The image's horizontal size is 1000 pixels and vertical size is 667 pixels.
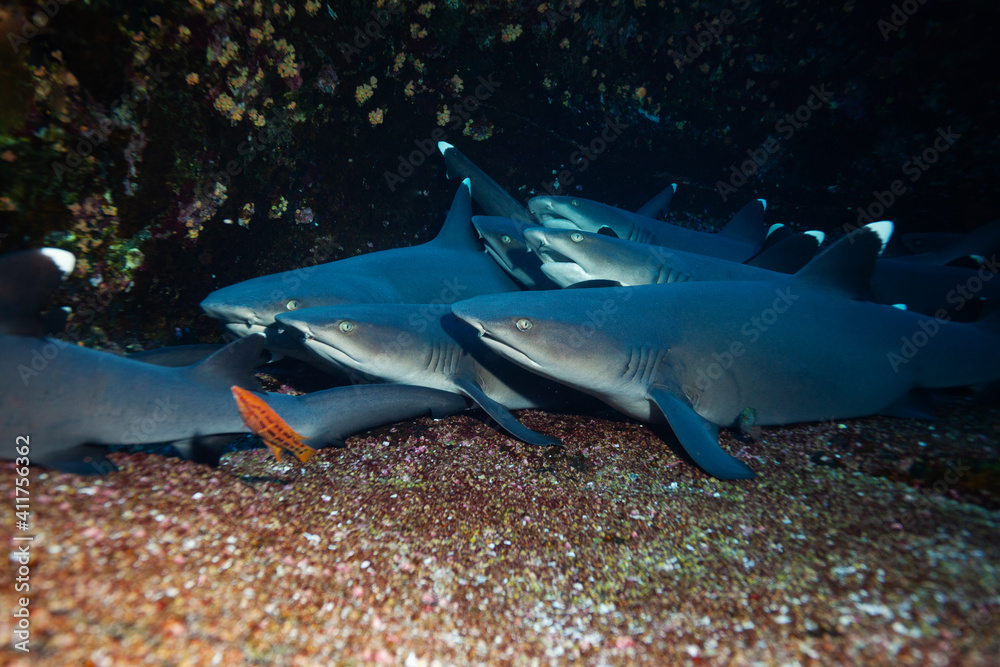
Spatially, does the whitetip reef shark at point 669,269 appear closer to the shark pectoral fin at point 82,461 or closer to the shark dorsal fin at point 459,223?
the shark dorsal fin at point 459,223

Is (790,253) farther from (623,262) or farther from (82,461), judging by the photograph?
(82,461)

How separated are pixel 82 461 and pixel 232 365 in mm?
707

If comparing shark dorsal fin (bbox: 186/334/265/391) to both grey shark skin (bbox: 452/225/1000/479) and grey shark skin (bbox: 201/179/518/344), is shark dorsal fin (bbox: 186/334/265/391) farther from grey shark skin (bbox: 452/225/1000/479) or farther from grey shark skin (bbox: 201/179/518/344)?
grey shark skin (bbox: 452/225/1000/479)

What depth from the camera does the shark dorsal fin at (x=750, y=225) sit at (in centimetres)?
512

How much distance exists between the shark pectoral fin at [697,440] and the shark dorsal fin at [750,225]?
3472mm

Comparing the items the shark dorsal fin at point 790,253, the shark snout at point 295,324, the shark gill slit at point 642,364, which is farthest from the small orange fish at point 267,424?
the shark dorsal fin at point 790,253

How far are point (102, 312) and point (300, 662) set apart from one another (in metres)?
3.02

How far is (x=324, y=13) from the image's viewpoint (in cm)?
354

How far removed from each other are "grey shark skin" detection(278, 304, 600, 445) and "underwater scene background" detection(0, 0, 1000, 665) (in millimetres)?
237

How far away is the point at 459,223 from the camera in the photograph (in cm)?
Result: 453

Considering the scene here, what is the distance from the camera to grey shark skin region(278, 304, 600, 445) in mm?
2846

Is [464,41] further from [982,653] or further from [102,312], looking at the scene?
[982,653]

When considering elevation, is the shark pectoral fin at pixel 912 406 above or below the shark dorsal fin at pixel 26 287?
below

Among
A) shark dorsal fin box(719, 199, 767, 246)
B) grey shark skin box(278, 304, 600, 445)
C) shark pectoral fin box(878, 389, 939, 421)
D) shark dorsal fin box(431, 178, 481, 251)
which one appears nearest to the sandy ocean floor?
shark pectoral fin box(878, 389, 939, 421)
